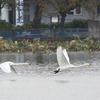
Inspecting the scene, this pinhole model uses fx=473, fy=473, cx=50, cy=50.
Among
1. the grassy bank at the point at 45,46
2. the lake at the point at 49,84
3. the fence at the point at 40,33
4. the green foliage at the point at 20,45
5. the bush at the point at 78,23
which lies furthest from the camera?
the bush at the point at 78,23

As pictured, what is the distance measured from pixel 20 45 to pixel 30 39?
12.8ft

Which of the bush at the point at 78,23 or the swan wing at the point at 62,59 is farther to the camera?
the bush at the point at 78,23

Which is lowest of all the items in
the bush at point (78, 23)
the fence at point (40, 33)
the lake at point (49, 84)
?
the lake at point (49, 84)

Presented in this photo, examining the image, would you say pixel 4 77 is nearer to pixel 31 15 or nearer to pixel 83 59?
pixel 83 59

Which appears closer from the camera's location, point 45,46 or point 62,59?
point 62,59

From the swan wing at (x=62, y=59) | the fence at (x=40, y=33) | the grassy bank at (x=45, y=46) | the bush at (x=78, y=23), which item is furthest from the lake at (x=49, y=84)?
the bush at (x=78, y=23)

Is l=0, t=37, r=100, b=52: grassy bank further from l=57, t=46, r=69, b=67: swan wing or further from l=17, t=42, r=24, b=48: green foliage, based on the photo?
l=57, t=46, r=69, b=67: swan wing

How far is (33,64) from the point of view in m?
20.5

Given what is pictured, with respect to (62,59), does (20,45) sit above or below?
below

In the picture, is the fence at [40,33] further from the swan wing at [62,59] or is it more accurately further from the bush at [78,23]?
the bush at [78,23]

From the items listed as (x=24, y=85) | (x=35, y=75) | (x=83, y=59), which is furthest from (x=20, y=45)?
(x=24, y=85)

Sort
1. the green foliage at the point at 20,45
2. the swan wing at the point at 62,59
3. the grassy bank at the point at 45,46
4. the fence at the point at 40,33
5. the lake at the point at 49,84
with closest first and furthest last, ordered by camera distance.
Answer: the lake at the point at 49,84
the swan wing at the point at 62,59
the green foliage at the point at 20,45
the grassy bank at the point at 45,46
the fence at the point at 40,33

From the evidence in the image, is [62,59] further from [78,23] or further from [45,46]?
[78,23]

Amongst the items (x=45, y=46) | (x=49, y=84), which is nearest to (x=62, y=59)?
(x=49, y=84)
